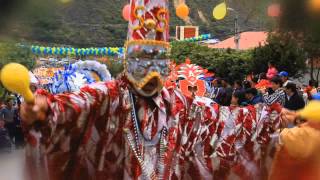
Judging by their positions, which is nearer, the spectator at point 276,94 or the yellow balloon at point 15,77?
the yellow balloon at point 15,77

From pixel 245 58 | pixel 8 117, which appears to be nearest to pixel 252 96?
pixel 8 117

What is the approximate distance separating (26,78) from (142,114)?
40.3 inches

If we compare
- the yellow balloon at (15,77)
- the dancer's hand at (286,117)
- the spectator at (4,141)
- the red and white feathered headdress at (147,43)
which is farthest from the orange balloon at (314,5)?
the spectator at (4,141)

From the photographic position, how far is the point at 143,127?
3.65 m

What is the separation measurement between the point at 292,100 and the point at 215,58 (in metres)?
17.7

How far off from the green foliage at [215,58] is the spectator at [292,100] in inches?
461

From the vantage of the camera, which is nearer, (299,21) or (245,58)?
(299,21)

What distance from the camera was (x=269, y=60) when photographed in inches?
589

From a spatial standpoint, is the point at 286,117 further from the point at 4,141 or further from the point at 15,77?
the point at 4,141

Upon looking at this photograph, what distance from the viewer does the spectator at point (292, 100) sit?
21.6ft

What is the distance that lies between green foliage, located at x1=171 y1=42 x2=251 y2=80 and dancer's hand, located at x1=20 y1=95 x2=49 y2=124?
51.1ft

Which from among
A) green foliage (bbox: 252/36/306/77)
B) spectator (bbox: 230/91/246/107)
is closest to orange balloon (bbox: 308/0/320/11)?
spectator (bbox: 230/91/246/107)

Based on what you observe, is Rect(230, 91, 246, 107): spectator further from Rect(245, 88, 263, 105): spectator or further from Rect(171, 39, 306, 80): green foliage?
Rect(171, 39, 306, 80): green foliage

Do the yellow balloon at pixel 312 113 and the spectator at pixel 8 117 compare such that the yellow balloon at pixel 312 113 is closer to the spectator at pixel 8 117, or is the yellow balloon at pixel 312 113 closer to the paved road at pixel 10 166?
the paved road at pixel 10 166
